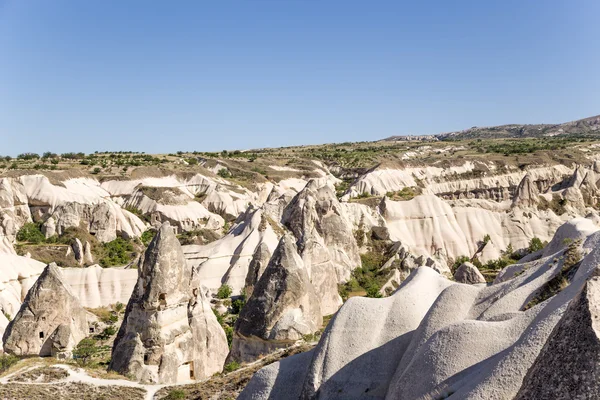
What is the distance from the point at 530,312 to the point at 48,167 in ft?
202

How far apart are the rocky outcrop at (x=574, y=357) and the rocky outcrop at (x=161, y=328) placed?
42.3ft

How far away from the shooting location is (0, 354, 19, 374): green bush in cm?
1672

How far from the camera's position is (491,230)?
44781mm

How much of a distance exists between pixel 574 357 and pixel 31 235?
43622 mm

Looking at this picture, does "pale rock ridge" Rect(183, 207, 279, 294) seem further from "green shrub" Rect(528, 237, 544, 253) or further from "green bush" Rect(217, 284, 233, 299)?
"green shrub" Rect(528, 237, 544, 253)

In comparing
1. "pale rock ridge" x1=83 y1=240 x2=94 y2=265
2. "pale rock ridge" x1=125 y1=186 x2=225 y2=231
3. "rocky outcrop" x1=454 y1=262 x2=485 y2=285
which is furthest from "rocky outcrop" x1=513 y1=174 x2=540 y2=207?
"pale rock ridge" x1=83 y1=240 x2=94 y2=265

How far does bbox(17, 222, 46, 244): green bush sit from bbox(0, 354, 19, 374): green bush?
79.6 feet

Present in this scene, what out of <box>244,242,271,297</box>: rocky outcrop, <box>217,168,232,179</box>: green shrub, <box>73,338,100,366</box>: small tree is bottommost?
<box>73,338,100,366</box>: small tree

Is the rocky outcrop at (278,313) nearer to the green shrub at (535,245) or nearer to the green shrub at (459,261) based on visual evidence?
the green shrub at (459,261)

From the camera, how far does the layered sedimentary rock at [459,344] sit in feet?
16.1

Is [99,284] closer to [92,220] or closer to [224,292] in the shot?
[224,292]

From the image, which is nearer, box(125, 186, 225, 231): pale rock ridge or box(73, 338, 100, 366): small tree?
box(73, 338, 100, 366): small tree

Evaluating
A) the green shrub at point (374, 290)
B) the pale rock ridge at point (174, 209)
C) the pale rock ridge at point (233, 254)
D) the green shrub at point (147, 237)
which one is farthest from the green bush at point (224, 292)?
the pale rock ridge at point (174, 209)

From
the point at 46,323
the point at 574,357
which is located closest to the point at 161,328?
the point at 46,323
